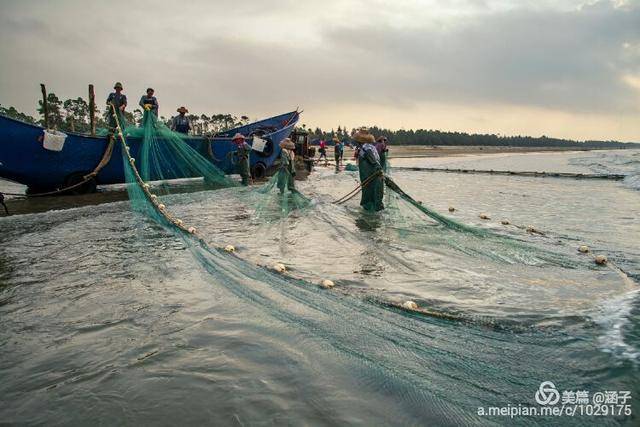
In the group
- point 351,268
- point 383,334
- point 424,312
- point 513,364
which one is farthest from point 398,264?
point 513,364

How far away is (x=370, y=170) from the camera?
939 cm

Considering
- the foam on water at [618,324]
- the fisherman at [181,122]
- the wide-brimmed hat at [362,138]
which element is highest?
the fisherman at [181,122]

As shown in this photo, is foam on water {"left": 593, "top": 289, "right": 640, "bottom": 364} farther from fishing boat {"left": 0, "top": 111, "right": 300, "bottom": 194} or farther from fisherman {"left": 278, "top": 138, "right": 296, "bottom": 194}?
fishing boat {"left": 0, "top": 111, "right": 300, "bottom": 194}

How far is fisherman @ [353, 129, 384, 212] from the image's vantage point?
923 cm

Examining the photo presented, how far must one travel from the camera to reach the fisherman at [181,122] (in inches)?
614

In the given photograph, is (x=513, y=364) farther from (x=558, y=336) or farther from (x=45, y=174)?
(x=45, y=174)

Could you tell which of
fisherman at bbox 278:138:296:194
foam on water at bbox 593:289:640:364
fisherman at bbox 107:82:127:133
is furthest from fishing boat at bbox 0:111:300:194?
foam on water at bbox 593:289:640:364

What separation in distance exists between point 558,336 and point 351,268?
2.57 meters

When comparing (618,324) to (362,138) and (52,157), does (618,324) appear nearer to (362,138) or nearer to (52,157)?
(362,138)

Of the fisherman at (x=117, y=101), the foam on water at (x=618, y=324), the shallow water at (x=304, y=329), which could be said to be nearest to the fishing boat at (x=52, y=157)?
the fisherman at (x=117, y=101)

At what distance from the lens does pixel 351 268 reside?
535 cm

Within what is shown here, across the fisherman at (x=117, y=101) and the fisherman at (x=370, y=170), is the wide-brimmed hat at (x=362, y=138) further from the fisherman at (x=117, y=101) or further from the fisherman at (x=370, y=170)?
the fisherman at (x=117, y=101)

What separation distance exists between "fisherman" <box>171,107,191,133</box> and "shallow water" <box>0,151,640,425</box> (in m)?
9.52

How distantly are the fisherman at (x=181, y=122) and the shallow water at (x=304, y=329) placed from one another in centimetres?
952
